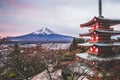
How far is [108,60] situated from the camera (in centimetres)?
2122

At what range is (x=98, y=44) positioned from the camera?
2256cm

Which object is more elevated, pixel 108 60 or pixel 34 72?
pixel 108 60

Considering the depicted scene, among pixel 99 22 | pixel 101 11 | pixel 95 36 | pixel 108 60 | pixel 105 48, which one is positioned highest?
pixel 101 11

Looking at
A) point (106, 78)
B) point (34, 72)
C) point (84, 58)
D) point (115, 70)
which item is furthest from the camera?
point (34, 72)

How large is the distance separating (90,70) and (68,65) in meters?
2.98

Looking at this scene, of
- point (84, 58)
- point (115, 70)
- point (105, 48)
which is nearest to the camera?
point (115, 70)

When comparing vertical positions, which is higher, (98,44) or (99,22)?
(99,22)

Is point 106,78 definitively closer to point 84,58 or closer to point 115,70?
point 115,70

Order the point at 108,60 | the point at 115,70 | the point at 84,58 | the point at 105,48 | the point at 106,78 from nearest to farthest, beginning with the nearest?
the point at 106,78, the point at 115,70, the point at 108,60, the point at 105,48, the point at 84,58

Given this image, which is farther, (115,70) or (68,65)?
(68,65)

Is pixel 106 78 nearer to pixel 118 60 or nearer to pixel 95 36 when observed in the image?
pixel 118 60

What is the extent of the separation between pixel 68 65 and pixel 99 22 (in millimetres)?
7577

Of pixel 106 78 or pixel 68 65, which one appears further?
pixel 68 65

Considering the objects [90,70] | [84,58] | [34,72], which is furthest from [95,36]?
[34,72]
